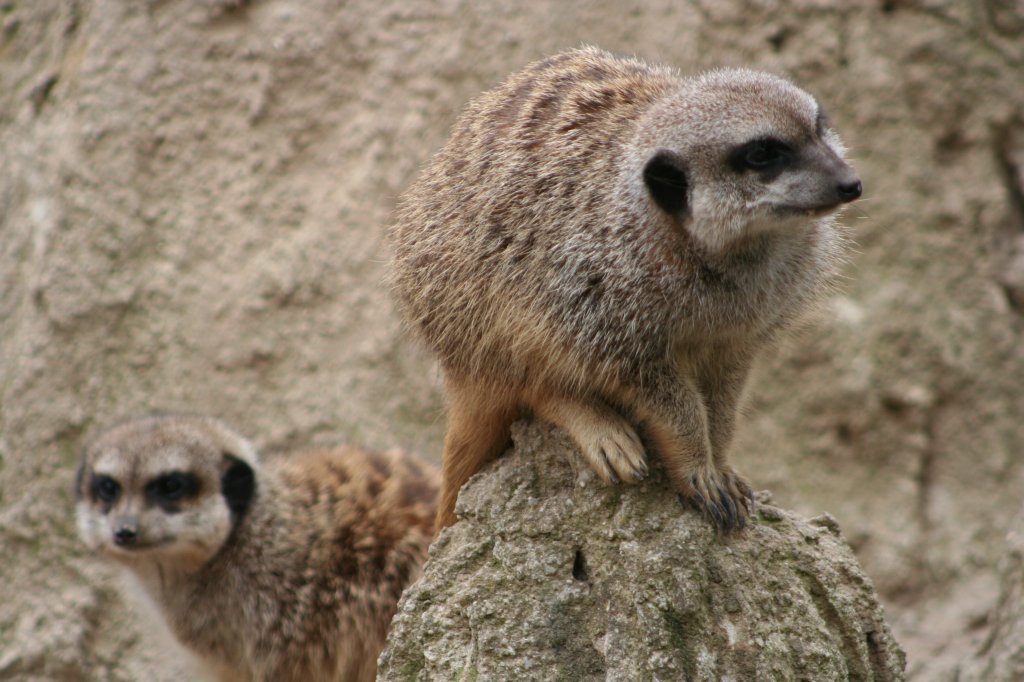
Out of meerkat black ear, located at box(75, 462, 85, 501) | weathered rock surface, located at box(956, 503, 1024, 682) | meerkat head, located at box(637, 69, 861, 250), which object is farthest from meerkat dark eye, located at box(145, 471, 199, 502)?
weathered rock surface, located at box(956, 503, 1024, 682)

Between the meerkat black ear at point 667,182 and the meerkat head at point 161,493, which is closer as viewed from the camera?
the meerkat black ear at point 667,182

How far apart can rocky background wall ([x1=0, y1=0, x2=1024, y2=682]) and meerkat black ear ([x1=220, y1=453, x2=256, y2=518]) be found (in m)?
0.98

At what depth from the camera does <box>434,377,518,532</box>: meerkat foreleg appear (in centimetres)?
366

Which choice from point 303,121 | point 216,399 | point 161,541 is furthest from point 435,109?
point 161,541

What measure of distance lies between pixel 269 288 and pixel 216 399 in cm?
55

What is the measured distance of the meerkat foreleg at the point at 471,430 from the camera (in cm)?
366

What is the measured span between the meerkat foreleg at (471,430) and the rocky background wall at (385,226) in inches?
74.1

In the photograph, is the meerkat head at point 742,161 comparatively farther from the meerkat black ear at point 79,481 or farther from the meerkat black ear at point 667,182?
the meerkat black ear at point 79,481

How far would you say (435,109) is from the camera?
5.95 meters

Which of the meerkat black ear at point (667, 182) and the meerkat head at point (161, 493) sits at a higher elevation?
the meerkat black ear at point (667, 182)

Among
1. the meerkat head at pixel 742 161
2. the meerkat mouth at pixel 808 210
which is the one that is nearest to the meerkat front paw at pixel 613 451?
the meerkat head at pixel 742 161

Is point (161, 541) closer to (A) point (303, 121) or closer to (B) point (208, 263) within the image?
(B) point (208, 263)

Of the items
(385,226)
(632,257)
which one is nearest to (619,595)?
(632,257)

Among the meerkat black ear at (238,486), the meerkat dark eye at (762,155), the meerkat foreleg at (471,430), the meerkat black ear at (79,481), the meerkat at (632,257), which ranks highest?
the meerkat dark eye at (762,155)
